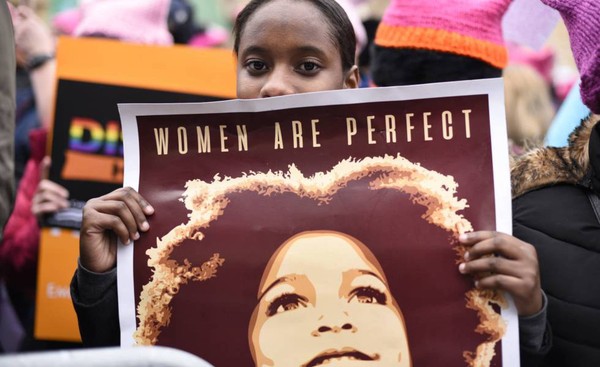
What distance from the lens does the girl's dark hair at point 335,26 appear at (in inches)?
74.4

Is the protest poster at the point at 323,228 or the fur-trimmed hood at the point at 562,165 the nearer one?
the protest poster at the point at 323,228

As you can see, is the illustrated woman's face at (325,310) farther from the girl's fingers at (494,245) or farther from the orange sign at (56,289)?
the orange sign at (56,289)

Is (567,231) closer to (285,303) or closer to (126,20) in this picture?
(285,303)

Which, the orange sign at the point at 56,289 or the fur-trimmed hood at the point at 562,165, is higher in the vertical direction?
the fur-trimmed hood at the point at 562,165

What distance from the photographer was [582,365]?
156cm

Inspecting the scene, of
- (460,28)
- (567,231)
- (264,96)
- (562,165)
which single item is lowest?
(567,231)

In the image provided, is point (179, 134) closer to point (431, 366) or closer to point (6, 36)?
point (6, 36)

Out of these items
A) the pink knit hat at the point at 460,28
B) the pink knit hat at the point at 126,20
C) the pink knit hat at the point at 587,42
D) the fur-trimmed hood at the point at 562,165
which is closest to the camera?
the pink knit hat at the point at 587,42

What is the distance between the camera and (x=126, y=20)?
337cm

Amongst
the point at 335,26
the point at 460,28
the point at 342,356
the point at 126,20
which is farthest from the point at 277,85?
the point at 126,20

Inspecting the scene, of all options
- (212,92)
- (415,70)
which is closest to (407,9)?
(415,70)

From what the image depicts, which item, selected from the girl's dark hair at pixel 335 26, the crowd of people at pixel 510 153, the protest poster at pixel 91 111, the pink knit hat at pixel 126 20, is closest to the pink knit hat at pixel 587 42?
the crowd of people at pixel 510 153

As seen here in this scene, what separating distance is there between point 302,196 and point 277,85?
0.31 m

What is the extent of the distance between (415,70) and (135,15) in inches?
55.7
